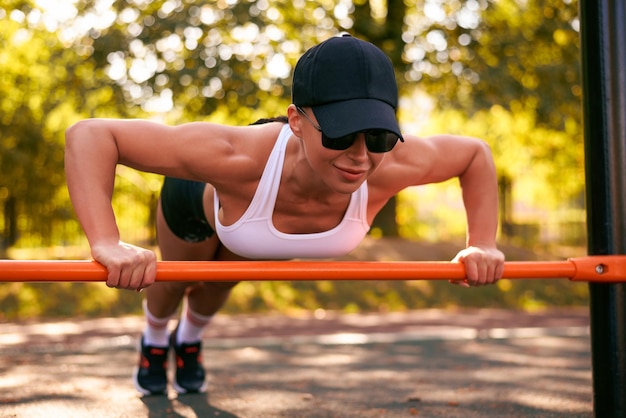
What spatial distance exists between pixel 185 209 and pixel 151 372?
2.80 feet

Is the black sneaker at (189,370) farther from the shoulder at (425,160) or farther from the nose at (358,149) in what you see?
the nose at (358,149)

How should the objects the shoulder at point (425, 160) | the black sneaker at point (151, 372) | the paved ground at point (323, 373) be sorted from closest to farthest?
the shoulder at point (425, 160)
the paved ground at point (323, 373)
the black sneaker at point (151, 372)

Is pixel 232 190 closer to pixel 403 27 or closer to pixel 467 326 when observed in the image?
pixel 467 326

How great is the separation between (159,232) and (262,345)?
2171 millimetres

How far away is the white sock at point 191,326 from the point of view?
3.25 m

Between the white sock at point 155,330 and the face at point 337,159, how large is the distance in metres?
1.46

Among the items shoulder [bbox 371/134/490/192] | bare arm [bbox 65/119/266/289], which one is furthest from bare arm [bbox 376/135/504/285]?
bare arm [bbox 65/119/266/289]

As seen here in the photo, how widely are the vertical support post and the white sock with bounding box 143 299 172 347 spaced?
176 centimetres

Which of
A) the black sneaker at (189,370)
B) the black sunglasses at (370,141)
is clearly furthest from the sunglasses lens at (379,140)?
the black sneaker at (189,370)

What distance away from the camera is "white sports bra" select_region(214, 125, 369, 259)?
2.18m

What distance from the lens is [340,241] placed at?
2.36m

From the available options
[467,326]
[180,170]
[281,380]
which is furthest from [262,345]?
[180,170]

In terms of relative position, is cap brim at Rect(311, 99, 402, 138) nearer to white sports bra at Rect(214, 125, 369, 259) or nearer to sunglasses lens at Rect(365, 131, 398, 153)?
sunglasses lens at Rect(365, 131, 398, 153)

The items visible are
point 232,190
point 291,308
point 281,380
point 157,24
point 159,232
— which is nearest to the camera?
point 232,190
